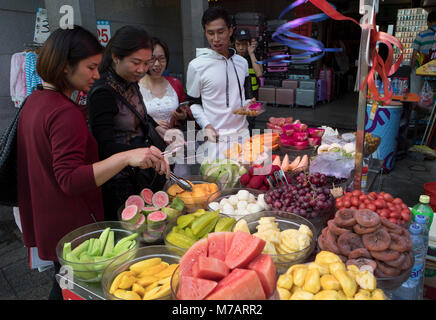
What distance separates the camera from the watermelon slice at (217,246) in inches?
43.7

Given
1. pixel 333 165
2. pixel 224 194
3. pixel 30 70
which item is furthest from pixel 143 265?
pixel 30 70

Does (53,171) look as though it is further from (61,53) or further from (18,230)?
(18,230)

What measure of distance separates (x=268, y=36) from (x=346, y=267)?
964 centimetres

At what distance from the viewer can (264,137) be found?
8.58 feet

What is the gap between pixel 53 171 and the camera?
145 cm

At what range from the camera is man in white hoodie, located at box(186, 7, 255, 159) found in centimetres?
291

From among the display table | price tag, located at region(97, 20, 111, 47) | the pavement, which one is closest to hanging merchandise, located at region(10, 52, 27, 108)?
price tag, located at region(97, 20, 111, 47)

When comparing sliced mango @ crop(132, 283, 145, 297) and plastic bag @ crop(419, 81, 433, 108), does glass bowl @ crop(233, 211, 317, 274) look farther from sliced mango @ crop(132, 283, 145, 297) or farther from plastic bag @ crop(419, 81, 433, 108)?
plastic bag @ crop(419, 81, 433, 108)

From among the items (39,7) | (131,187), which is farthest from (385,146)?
(39,7)

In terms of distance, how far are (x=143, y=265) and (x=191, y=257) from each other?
24 cm

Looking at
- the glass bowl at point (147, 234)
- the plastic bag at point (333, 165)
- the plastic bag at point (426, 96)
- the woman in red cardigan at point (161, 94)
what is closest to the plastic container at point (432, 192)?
the plastic bag at point (333, 165)

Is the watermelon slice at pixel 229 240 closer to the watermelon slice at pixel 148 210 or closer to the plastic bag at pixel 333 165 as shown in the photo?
the watermelon slice at pixel 148 210

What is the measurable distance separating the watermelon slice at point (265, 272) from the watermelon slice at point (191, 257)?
0.58ft
